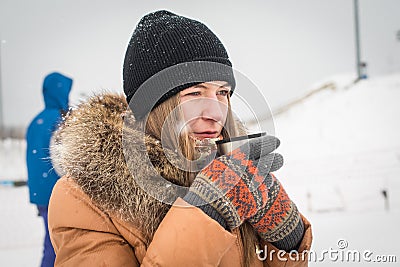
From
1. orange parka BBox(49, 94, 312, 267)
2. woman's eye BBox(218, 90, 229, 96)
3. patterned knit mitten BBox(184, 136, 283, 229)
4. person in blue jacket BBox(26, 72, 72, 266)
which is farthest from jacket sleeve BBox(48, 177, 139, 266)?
person in blue jacket BBox(26, 72, 72, 266)

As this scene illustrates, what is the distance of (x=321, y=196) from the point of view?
5.62m

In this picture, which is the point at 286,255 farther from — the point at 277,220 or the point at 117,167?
the point at 117,167

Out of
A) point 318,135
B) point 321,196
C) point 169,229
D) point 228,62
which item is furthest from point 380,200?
point 318,135

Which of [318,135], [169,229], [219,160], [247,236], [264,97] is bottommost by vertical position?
[318,135]

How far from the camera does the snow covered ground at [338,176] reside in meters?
3.57

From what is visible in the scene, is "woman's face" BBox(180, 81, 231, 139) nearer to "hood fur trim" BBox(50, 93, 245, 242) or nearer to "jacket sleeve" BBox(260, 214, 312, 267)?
"hood fur trim" BBox(50, 93, 245, 242)

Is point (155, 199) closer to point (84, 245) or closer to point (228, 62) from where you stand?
point (84, 245)

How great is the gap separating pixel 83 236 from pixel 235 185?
0.48 m

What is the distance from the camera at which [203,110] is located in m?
1.18

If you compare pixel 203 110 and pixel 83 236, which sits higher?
pixel 203 110

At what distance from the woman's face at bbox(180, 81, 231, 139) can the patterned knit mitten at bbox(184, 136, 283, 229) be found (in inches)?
6.5

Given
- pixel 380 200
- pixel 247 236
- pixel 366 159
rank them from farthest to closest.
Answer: pixel 366 159, pixel 380 200, pixel 247 236

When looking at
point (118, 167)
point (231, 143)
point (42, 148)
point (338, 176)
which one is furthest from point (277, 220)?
point (338, 176)

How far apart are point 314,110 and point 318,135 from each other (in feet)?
9.15
